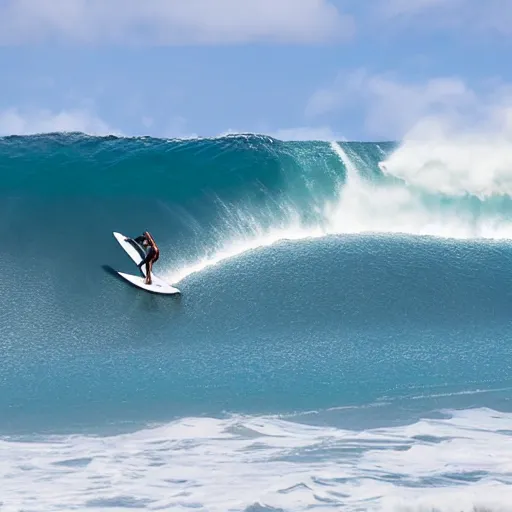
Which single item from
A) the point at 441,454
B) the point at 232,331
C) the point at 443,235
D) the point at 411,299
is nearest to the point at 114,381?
the point at 232,331

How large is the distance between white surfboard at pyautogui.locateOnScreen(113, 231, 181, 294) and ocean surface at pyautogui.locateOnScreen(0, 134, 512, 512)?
174 mm

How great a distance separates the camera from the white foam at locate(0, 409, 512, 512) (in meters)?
9.51

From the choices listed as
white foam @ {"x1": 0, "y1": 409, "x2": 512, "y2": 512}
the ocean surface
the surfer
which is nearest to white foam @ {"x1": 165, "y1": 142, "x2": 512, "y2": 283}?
the ocean surface

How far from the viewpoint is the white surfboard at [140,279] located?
1667 cm

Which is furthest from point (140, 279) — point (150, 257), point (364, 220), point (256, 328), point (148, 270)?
point (364, 220)

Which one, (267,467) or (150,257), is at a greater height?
(150,257)

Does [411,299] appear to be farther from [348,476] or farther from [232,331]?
[348,476]

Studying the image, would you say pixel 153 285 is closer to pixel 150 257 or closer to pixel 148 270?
pixel 148 270

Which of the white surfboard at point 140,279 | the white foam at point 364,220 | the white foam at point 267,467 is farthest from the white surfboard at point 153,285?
the white foam at point 267,467

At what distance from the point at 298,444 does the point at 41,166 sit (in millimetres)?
12935

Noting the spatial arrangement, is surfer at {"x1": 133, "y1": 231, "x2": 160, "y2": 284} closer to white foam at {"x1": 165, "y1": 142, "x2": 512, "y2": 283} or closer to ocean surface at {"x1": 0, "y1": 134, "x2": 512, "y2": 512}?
ocean surface at {"x1": 0, "y1": 134, "x2": 512, "y2": 512}

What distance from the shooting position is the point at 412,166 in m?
23.7

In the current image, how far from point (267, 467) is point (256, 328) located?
521cm

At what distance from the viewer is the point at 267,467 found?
1054 cm
